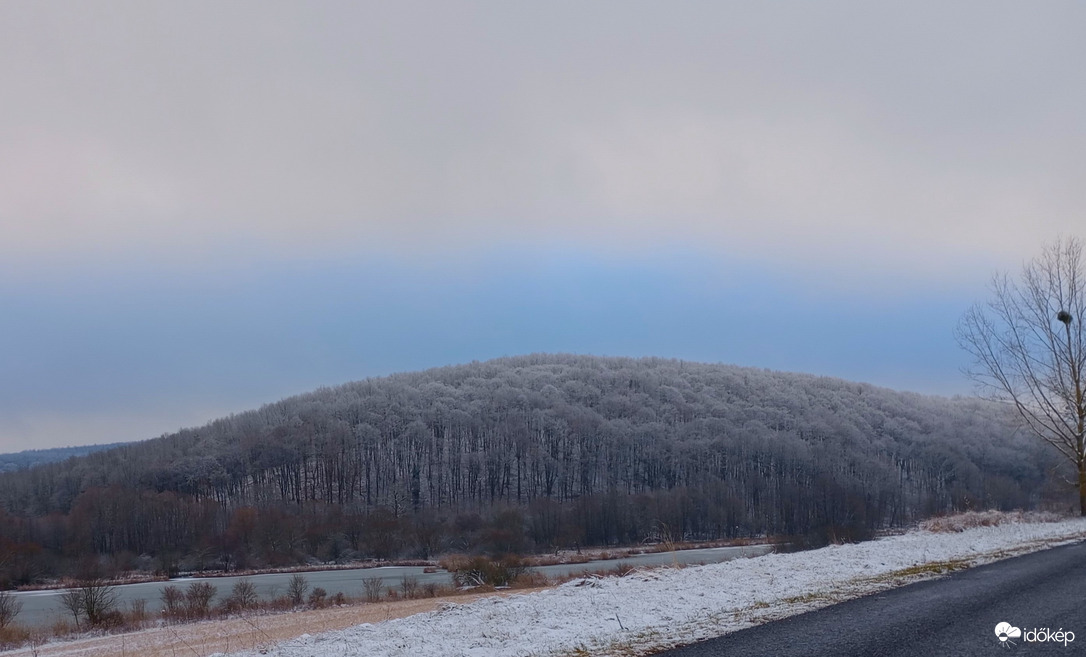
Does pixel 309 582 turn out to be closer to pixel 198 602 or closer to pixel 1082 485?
pixel 198 602

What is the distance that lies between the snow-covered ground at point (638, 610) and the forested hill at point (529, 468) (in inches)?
2805

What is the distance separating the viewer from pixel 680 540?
97438mm

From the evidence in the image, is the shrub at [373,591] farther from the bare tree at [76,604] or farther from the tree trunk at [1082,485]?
the tree trunk at [1082,485]

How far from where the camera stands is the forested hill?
9431cm

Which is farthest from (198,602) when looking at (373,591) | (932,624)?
(932,624)

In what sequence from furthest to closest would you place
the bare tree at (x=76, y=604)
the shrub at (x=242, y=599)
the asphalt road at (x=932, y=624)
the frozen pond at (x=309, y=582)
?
1. the frozen pond at (x=309, y=582)
2. the shrub at (x=242, y=599)
3. the bare tree at (x=76, y=604)
4. the asphalt road at (x=932, y=624)

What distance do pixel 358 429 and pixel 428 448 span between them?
14093mm

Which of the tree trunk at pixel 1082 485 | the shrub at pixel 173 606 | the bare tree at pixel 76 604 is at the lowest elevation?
the shrub at pixel 173 606

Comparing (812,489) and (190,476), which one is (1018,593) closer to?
(812,489)

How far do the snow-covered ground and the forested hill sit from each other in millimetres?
71245

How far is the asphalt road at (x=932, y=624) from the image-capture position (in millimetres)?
7051

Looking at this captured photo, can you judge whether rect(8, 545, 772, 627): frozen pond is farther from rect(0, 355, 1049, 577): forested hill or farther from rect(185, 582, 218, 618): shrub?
rect(0, 355, 1049, 577): forested hill

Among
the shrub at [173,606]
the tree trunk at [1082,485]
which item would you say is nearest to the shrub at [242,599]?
the shrub at [173,606]

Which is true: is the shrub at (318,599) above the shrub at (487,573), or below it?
below
